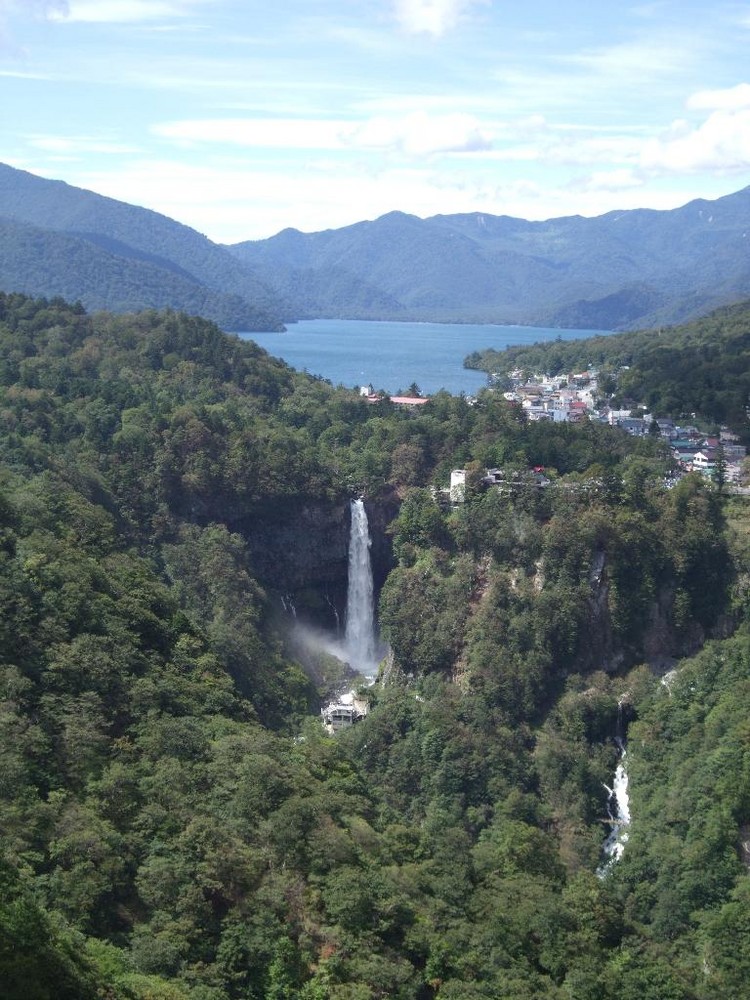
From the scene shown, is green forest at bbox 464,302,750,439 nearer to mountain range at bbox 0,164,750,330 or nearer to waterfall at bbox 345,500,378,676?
waterfall at bbox 345,500,378,676

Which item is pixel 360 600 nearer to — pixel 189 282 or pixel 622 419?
pixel 622 419

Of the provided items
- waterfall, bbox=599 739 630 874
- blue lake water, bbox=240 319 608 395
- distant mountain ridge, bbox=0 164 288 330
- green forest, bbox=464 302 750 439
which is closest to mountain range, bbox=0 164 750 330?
distant mountain ridge, bbox=0 164 288 330

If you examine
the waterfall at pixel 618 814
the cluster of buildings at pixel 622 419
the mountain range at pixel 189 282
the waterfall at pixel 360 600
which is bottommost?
the waterfall at pixel 618 814

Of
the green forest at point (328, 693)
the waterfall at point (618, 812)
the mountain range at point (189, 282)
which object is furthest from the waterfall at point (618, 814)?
the mountain range at point (189, 282)

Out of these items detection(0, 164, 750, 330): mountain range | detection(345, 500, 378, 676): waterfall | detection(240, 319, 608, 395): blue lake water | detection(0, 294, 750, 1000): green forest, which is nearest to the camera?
detection(0, 294, 750, 1000): green forest

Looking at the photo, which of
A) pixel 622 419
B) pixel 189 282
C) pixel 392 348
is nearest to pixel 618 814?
pixel 622 419

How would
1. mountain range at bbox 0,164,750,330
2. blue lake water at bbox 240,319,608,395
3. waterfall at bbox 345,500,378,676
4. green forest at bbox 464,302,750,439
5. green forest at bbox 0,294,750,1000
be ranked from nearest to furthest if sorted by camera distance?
green forest at bbox 0,294,750,1000 < waterfall at bbox 345,500,378,676 < green forest at bbox 464,302,750,439 < blue lake water at bbox 240,319,608,395 < mountain range at bbox 0,164,750,330

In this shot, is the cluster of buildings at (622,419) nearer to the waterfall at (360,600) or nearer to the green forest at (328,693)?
the green forest at (328,693)
